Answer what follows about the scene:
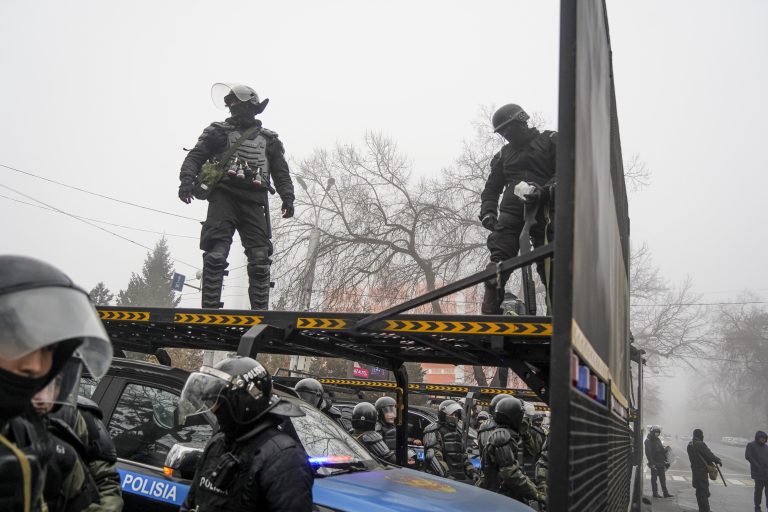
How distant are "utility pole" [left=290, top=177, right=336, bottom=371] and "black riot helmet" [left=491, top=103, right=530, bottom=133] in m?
14.9

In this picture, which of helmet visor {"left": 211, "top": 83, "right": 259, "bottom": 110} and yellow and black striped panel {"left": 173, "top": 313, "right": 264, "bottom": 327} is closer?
yellow and black striped panel {"left": 173, "top": 313, "right": 264, "bottom": 327}

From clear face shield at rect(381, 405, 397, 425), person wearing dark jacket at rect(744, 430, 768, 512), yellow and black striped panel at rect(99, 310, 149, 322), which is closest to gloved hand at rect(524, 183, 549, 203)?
yellow and black striped panel at rect(99, 310, 149, 322)

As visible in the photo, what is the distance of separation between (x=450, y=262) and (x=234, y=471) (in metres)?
20.4

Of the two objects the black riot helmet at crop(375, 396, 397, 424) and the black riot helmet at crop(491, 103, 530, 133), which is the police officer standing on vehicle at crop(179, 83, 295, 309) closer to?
the black riot helmet at crop(491, 103, 530, 133)

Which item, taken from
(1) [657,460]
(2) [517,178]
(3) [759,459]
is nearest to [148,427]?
(2) [517,178]

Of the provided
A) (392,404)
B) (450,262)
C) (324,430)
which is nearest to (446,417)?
Answer: (392,404)

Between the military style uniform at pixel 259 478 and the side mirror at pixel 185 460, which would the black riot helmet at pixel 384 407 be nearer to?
the side mirror at pixel 185 460

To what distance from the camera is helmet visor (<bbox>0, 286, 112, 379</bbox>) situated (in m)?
1.46

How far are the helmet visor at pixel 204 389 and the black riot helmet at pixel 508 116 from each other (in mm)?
3390

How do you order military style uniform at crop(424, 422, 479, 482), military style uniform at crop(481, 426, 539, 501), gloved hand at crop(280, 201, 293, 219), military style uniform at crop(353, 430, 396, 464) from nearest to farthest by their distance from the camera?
military style uniform at crop(481, 426, 539, 501) → gloved hand at crop(280, 201, 293, 219) → military style uniform at crop(353, 430, 396, 464) → military style uniform at crop(424, 422, 479, 482)

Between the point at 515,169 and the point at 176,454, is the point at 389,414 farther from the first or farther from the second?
the point at 176,454

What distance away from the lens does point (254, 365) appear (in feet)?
9.94

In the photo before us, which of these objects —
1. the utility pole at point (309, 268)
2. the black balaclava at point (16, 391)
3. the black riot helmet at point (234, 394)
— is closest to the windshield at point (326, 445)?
the black riot helmet at point (234, 394)

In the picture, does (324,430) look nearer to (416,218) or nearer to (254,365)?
(254,365)
